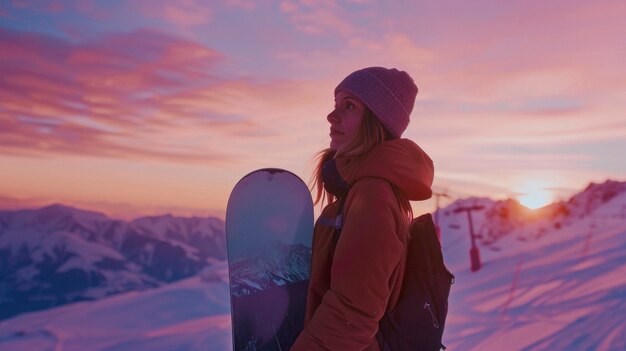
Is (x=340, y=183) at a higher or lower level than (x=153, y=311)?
higher

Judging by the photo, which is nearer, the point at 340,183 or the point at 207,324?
the point at 340,183

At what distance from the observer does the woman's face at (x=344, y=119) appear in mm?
2748

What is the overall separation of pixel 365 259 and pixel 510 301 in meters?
16.4

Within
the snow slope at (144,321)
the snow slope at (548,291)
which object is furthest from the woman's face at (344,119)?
the snow slope at (144,321)

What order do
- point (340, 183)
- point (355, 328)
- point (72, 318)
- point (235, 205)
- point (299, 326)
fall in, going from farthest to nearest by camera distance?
point (72, 318) < point (235, 205) < point (299, 326) < point (340, 183) < point (355, 328)

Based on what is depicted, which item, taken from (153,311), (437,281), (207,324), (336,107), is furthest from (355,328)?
(153,311)

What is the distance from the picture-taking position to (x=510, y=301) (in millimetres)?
17234

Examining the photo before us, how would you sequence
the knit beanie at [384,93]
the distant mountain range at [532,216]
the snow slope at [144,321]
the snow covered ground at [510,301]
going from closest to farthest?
the knit beanie at [384,93]
the snow covered ground at [510,301]
the snow slope at [144,321]
the distant mountain range at [532,216]

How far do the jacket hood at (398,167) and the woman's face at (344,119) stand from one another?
16cm

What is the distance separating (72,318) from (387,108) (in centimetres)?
4804

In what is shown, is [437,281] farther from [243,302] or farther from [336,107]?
[243,302]

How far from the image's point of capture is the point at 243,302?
3373mm

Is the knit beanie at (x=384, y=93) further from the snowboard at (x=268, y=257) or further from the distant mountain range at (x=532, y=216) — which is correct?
the distant mountain range at (x=532, y=216)

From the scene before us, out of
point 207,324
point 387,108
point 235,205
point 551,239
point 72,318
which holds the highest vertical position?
point 387,108
